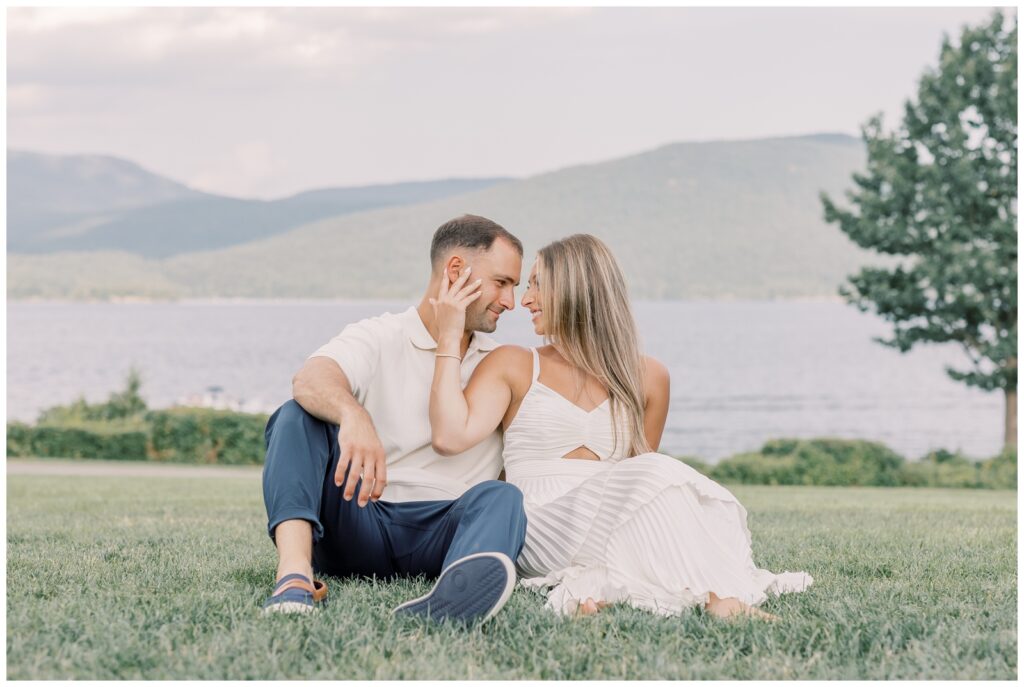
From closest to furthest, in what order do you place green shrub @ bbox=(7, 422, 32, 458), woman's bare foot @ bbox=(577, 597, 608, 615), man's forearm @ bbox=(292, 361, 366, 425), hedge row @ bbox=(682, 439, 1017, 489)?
woman's bare foot @ bbox=(577, 597, 608, 615) < man's forearm @ bbox=(292, 361, 366, 425) < hedge row @ bbox=(682, 439, 1017, 489) < green shrub @ bbox=(7, 422, 32, 458)

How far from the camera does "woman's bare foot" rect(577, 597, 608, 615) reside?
133 inches

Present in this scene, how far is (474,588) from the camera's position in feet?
10.3

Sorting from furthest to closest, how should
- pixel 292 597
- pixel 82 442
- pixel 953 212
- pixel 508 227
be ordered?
1. pixel 508 227
2. pixel 953 212
3. pixel 82 442
4. pixel 292 597

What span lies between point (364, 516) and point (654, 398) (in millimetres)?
1197

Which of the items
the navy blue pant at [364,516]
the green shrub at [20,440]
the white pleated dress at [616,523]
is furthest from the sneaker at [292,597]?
the green shrub at [20,440]

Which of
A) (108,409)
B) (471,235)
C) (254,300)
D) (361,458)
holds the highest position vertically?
(254,300)

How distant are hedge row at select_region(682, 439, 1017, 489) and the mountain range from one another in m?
69.7

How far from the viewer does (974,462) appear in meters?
16.7

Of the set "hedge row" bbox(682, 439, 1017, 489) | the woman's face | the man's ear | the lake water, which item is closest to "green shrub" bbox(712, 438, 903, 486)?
"hedge row" bbox(682, 439, 1017, 489)

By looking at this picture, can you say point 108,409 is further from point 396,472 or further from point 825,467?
point 396,472

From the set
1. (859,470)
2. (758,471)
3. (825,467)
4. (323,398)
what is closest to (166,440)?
(758,471)

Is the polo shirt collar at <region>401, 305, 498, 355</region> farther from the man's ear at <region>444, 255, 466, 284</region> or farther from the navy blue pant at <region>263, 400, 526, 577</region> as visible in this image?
the navy blue pant at <region>263, 400, 526, 577</region>

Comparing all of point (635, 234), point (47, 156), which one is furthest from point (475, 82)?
point (47, 156)

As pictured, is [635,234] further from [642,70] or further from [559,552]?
[559,552]
